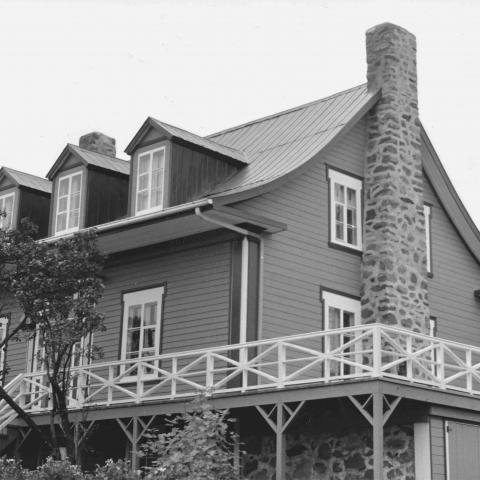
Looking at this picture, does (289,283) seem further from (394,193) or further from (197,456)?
(197,456)

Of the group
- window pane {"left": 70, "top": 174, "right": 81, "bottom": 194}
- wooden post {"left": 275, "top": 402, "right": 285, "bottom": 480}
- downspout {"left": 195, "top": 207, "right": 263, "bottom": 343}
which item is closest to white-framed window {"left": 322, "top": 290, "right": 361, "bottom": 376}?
downspout {"left": 195, "top": 207, "right": 263, "bottom": 343}

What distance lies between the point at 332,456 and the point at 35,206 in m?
10.2

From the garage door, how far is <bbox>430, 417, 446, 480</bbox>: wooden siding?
136mm

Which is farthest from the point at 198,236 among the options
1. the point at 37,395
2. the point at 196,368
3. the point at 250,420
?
the point at 37,395

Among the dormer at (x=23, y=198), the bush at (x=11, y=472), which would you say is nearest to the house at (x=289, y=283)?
the dormer at (x=23, y=198)

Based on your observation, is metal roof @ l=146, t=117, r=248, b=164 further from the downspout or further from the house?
the downspout

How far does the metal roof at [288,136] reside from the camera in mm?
20234

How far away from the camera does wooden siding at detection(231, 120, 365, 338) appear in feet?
63.5

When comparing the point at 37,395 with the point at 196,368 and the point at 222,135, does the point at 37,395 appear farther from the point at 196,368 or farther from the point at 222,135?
the point at 222,135

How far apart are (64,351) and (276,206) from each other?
496cm

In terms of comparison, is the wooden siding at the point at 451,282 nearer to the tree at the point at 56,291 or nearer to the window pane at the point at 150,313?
the window pane at the point at 150,313

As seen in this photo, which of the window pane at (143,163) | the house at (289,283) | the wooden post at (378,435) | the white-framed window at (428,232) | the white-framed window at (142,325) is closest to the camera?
the wooden post at (378,435)

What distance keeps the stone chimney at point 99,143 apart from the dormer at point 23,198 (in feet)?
9.11

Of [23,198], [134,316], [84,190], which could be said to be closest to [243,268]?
[134,316]
